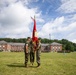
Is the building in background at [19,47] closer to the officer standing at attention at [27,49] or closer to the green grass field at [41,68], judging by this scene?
the green grass field at [41,68]

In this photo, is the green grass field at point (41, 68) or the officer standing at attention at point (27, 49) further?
the officer standing at attention at point (27, 49)

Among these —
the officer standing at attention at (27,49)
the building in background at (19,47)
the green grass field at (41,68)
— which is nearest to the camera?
the green grass field at (41,68)

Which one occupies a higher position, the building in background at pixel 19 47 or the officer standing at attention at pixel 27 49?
the building in background at pixel 19 47

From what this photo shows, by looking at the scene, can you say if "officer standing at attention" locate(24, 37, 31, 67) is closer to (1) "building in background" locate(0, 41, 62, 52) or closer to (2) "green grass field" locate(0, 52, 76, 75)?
(2) "green grass field" locate(0, 52, 76, 75)

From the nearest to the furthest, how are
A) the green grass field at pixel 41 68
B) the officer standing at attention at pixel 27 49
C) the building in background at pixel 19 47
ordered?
the green grass field at pixel 41 68
the officer standing at attention at pixel 27 49
the building in background at pixel 19 47

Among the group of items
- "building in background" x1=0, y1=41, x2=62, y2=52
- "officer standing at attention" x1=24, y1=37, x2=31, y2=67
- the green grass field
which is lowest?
the green grass field

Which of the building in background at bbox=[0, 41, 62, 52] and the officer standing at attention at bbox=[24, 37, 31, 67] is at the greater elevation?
the building in background at bbox=[0, 41, 62, 52]

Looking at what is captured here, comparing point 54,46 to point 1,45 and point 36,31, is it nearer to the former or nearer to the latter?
point 1,45

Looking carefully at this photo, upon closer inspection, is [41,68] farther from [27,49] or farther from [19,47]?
[19,47]

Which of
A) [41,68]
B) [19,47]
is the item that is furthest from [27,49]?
[19,47]

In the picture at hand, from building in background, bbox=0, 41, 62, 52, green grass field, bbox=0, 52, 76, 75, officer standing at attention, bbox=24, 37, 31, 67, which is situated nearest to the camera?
green grass field, bbox=0, 52, 76, 75

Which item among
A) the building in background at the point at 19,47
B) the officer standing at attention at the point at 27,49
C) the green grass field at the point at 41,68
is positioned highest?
the building in background at the point at 19,47

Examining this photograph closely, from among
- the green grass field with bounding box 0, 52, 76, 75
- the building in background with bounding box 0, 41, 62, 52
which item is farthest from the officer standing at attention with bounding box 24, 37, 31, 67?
the building in background with bounding box 0, 41, 62, 52

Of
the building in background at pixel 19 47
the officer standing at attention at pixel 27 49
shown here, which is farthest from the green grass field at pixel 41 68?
the building in background at pixel 19 47
